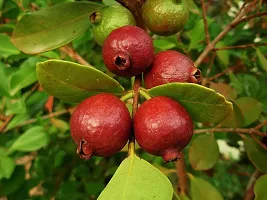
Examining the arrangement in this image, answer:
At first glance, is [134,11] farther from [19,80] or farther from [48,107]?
[48,107]

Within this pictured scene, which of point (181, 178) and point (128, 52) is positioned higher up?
point (128, 52)

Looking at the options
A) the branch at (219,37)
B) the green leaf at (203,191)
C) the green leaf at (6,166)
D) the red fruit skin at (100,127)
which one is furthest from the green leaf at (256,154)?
the green leaf at (6,166)

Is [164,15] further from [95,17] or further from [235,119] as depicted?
[235,119]

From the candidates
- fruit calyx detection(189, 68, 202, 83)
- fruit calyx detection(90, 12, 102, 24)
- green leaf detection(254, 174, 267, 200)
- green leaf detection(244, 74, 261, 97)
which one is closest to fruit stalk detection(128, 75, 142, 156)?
fruit calyx detection(189, 68, 202, 83)

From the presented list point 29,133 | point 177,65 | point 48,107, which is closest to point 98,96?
point 177,65

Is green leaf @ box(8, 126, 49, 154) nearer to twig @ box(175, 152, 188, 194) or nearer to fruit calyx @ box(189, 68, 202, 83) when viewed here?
twig @ box(175, 152, 188, 194)

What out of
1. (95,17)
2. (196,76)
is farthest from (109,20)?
(196,76)

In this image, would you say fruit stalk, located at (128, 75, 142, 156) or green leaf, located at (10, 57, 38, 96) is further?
green leaf, located at (10, 57, 38, 96)
